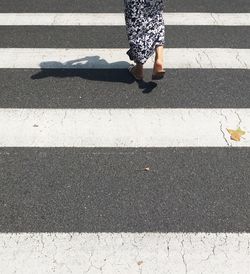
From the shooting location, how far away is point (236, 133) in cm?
441

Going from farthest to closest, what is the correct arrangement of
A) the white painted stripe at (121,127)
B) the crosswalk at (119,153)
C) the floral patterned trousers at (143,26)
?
1. the floral patterned trousers at (143,26)
2. the white painted stripe at (121,127)
3. the crosswalk at (119,153)

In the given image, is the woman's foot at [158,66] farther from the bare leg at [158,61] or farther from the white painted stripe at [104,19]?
the white painted stripe at [104,19]

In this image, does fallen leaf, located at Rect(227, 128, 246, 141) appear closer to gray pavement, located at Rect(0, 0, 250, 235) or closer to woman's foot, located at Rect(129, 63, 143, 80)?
gray pavement, located at Rect(0, 0, 250, 235)

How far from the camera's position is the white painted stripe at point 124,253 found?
3082 mm

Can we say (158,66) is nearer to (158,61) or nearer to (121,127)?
(158,61)

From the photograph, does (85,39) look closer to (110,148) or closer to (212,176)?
(110,148)

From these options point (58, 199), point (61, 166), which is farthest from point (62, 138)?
point (58, 199)

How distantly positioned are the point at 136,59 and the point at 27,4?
283 centimetres

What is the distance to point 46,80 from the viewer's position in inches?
209

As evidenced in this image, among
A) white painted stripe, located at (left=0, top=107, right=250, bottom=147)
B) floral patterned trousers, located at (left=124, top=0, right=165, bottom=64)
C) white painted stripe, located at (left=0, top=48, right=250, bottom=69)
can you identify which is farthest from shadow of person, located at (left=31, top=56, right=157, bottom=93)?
white painted stripe, located at (left=0, top=107, right=250, bottom=147)

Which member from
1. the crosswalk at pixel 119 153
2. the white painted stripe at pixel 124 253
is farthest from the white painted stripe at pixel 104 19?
the white painted stripe at pixel 124 253

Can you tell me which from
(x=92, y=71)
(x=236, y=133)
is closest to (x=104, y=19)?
(x=92, y=71)

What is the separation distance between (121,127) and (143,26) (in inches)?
48.4

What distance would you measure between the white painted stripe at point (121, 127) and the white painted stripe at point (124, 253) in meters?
1.09
